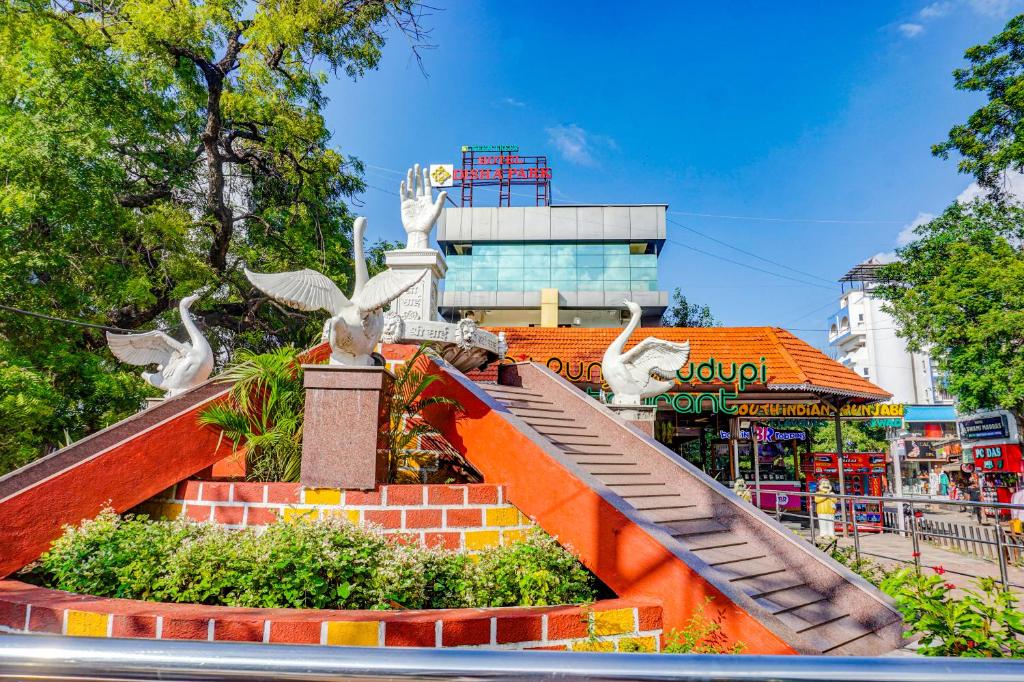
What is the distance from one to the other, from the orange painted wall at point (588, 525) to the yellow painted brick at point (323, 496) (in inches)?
53.3

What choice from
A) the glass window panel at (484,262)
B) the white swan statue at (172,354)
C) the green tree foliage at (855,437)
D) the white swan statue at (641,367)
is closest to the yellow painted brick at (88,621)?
the white swan statue at (172,354)

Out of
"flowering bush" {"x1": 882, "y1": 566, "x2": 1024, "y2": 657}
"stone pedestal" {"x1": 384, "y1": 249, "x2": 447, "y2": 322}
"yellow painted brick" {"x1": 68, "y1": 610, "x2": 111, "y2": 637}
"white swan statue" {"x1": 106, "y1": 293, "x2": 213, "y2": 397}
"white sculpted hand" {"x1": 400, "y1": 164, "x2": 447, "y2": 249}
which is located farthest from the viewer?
"white sculpted hand" {"x1": 400, "y1": 164, "x2": 447, "y2": 249}

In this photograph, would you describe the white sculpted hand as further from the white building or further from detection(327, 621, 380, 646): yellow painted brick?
the white building

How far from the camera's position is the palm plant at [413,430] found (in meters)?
5.57

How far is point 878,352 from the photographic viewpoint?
50906 millimetres

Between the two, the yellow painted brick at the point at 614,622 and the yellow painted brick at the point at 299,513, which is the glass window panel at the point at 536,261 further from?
the yellow painted brick at the point at 614,622

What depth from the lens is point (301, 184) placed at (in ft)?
49.1

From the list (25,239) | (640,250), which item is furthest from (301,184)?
(640,250)

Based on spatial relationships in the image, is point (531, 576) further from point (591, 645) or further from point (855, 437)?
point (855, 437)

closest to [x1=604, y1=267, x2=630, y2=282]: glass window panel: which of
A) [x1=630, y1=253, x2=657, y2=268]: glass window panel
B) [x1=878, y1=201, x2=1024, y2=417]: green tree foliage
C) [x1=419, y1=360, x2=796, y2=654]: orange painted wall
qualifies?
[x1=630, y1=253, x2=657, y2=268]: glass window panel

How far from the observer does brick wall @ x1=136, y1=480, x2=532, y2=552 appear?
4750mm

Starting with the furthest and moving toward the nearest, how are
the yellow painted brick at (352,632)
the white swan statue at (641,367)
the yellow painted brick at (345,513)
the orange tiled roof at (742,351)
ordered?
1. the orange tiled roof at (742,351)
2. the white swan statue at (641,367)
3. the yellow painted brick at (345,513)
4. the yellow painted brick at (352,632)

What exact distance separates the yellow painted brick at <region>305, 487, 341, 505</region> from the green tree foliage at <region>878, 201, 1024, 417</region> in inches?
692

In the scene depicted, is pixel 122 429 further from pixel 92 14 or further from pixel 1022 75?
pixel 1022 75
